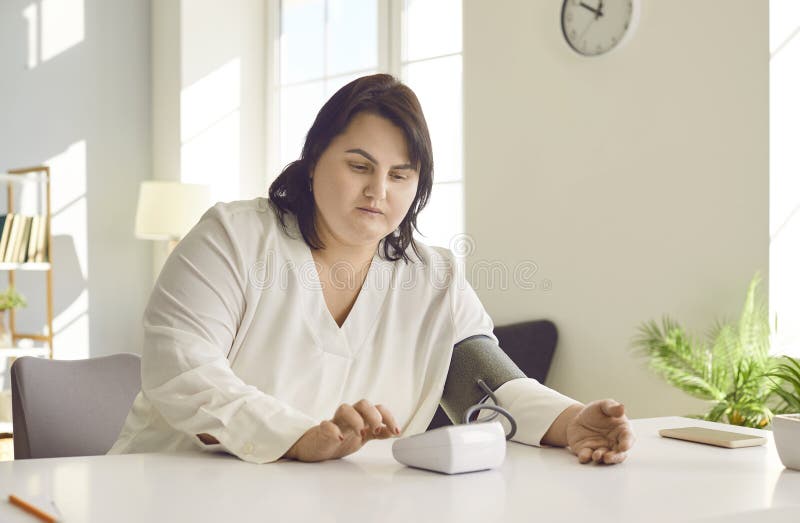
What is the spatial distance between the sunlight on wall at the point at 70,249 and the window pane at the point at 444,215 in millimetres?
2034

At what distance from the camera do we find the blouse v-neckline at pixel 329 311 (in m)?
1.58

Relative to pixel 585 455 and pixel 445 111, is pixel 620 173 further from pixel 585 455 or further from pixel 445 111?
pixel 585 455

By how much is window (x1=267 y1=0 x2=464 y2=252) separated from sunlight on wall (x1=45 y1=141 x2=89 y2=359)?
3.69 ft

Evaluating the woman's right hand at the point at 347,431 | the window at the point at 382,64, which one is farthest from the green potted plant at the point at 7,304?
the woman's right hand at the point at 347,431

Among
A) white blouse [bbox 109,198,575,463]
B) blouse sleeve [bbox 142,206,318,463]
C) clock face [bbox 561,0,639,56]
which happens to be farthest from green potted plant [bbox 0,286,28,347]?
blouse sleeve [bbox 142,206,318,463]

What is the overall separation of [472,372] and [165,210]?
138 inches

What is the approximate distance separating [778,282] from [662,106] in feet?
2.55

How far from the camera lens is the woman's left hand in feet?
4.19

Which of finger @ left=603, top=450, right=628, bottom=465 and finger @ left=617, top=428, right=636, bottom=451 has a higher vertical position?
finger @ left=617, top=428, right=636, bottom=451

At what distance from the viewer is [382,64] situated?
481cm

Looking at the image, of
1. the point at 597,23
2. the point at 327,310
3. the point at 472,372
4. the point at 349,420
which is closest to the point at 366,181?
the point at 327,310

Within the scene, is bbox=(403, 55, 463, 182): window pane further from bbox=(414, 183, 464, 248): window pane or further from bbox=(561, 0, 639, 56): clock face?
bbox=(561, 0, 639, 56): clock face

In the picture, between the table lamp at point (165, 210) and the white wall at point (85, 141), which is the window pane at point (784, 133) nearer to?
the table lamp at point (165, 210)

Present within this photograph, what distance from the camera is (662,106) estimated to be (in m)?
3.42
